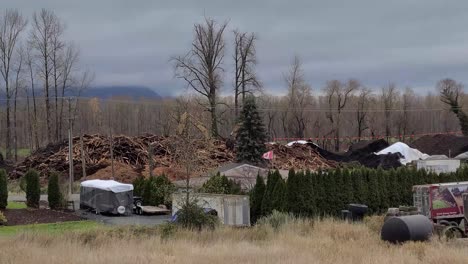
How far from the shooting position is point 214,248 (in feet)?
44.0

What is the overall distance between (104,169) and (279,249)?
39.2m

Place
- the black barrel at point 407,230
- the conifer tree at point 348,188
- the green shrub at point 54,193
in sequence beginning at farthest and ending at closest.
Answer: the green shrub at point 54,193 → the conifer tree at point 348,188 → the black barrel at point 407,230

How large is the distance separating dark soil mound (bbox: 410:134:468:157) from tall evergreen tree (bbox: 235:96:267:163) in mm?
28071

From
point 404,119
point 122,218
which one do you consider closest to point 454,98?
point 404,119

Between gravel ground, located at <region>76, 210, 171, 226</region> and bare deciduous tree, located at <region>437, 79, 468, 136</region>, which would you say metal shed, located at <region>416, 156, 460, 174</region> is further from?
bare deciduous tree, located at <region>437, 79, 468, 136</region>

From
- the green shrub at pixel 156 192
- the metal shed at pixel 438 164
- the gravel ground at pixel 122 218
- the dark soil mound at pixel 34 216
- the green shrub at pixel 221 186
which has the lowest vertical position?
the gravel ground at pixel 122 218

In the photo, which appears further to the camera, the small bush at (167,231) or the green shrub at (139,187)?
the green shrub at (139,187)

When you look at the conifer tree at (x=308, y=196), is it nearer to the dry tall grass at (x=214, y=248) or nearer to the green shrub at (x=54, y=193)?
the dry tall grass at (x=214, y=248)

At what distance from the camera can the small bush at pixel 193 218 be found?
18.9 meters

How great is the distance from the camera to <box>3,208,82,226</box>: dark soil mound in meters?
26.6

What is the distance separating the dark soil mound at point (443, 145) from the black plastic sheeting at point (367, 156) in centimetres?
700

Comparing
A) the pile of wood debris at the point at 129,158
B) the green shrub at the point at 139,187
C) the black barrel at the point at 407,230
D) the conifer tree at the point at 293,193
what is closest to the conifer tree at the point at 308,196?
the conifer tree at the point at 293,193

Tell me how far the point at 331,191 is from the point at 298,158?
3134 centimetres

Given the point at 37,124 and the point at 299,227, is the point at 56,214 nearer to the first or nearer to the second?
the point at 299,227
